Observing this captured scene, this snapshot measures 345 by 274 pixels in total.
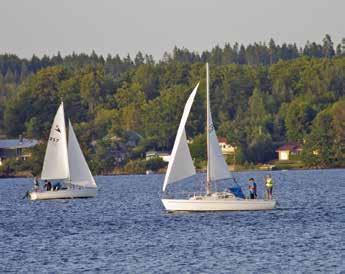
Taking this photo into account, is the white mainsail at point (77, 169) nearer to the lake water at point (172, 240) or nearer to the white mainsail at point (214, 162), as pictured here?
the lake water at point (172, 240)

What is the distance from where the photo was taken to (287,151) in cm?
18025

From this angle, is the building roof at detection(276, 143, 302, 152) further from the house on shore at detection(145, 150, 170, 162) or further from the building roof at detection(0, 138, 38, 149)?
the building roof at detection(0, 138, 38, 149)

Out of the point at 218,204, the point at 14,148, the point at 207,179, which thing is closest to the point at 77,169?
the point at 207,179

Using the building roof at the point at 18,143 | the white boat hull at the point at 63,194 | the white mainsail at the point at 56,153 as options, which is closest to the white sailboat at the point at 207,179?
the white boat hull at the point at 63,194

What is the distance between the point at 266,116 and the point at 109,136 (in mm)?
24054

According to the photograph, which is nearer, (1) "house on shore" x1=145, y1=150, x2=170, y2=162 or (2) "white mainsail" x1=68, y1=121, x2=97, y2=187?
(2) "white mainsail" x1=68, y1=121, x2=97, y2=187

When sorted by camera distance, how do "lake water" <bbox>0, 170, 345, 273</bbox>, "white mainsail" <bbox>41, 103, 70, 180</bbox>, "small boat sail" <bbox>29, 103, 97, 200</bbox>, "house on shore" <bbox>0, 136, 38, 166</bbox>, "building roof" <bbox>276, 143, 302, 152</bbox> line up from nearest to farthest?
"lake water" <bbox>0, 170, 345, 273</bbox> → "small boat sail" <bbox>29, 103, 97, 200</bbox> → "white mainsail" <bbox>41, 103, 70, 180</bbox> → "building roof" <bbox>276, 143, 302, 152</bbox> → "house on shore" <bbox>0, 136, 38, 166</bbox>

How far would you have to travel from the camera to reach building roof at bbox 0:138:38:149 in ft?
624

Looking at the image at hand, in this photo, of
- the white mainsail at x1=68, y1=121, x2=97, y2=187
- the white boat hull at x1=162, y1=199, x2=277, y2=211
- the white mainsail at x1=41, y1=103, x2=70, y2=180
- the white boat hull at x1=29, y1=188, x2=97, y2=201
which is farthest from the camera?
the white mainsail at x1=41, y1=103, x2=70, y2=180

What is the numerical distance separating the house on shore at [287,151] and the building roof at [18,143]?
35.7 metres

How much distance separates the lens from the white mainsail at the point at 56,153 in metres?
91.5

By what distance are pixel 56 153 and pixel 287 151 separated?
91738 millimetres

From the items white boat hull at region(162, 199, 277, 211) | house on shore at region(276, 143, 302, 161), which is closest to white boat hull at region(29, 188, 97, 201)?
white boat hull at region(162, 199, 277, 211)

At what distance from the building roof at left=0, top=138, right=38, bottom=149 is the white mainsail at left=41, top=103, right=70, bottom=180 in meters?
96.3
